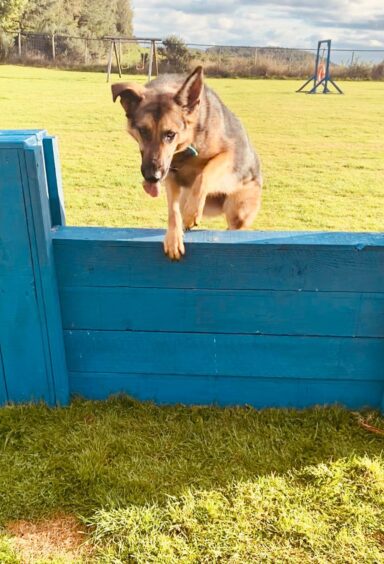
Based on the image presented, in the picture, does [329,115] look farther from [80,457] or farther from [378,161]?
[80,457]

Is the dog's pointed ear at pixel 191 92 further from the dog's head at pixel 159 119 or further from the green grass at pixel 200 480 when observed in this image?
the green grass at pixel 200 480

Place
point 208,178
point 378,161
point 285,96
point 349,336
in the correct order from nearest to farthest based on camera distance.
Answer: point 349,336
point 208,178
point 378,161
point 285,96

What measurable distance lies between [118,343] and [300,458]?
1058 millimetres

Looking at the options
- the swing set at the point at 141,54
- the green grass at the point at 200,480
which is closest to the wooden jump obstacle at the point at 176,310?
the green grass at the point at 200,480

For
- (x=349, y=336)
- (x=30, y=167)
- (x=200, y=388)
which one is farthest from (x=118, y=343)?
(x=349, y=336)

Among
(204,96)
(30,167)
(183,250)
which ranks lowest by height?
(183,250)

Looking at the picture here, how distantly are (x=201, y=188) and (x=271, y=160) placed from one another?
6.40 meters

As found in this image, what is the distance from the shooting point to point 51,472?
7.88 feet

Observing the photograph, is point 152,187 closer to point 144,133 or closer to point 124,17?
point 144,133

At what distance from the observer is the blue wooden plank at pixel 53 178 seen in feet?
8.17

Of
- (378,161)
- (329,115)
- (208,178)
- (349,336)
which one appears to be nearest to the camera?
(349,336)

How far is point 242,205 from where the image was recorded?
3.60 m

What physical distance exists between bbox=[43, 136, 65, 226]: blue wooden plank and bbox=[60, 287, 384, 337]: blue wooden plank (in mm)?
372

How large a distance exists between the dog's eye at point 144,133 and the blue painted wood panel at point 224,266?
57 centimetres
